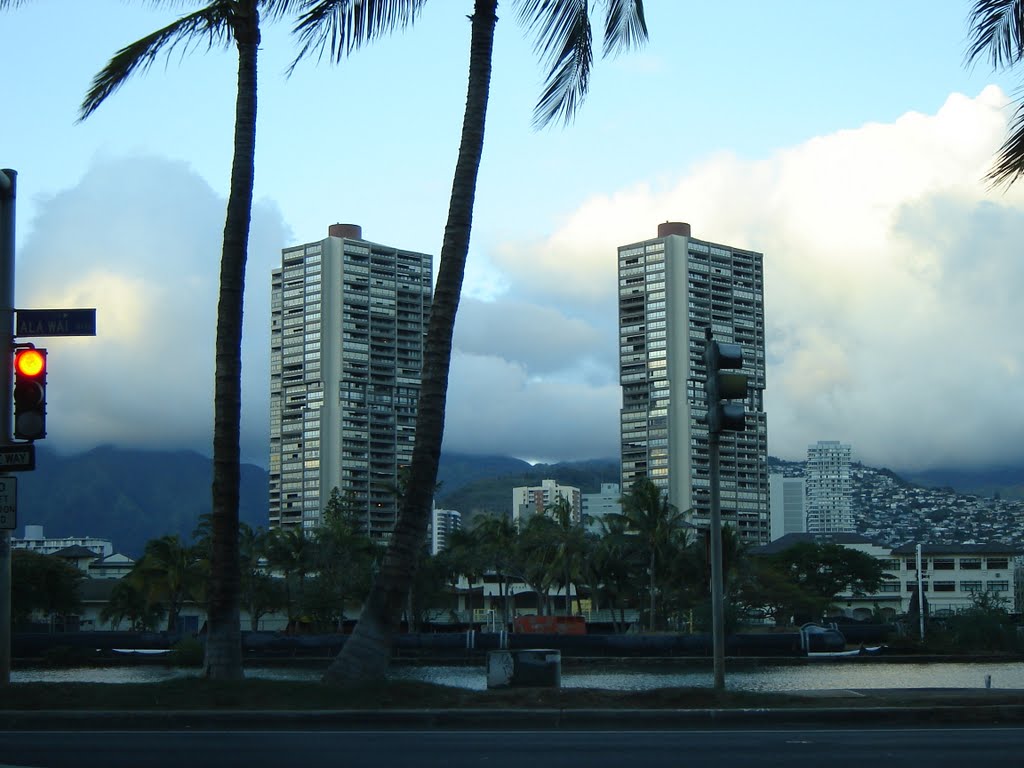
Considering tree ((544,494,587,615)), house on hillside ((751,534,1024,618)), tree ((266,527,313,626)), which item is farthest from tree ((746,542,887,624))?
tree ((266,527,313,626))

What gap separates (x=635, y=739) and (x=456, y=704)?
9.56 ft

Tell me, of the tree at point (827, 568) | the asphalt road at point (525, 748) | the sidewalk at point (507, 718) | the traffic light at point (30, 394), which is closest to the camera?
the asphalt road at point (525, 748)

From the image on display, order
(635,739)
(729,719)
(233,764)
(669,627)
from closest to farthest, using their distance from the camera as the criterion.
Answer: (233,764) → (635,739) → (729,719) → (669,627)

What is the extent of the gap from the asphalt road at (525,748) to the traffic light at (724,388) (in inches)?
152

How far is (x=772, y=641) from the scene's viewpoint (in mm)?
68062

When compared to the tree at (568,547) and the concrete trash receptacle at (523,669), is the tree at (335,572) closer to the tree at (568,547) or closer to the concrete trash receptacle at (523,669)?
the tree at (568,547)

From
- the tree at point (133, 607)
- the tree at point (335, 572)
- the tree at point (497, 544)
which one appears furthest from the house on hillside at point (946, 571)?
the tree at point (133, 607)

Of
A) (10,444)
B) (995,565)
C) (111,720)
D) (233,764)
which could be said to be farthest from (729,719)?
(995,565)

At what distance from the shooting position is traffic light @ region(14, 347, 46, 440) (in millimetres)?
15875

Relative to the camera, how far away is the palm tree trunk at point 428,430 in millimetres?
18125

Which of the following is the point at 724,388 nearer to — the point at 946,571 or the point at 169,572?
the point at 169,572

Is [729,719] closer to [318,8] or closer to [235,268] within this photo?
[235,268]

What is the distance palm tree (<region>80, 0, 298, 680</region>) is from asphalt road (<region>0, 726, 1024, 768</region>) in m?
4.60

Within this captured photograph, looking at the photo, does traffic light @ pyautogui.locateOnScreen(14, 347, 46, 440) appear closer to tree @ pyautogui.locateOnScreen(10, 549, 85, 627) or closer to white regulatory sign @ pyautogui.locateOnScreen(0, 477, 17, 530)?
white regulatory sign @ pyautogui.locateOnScreen(0, 477, 17, 530)
